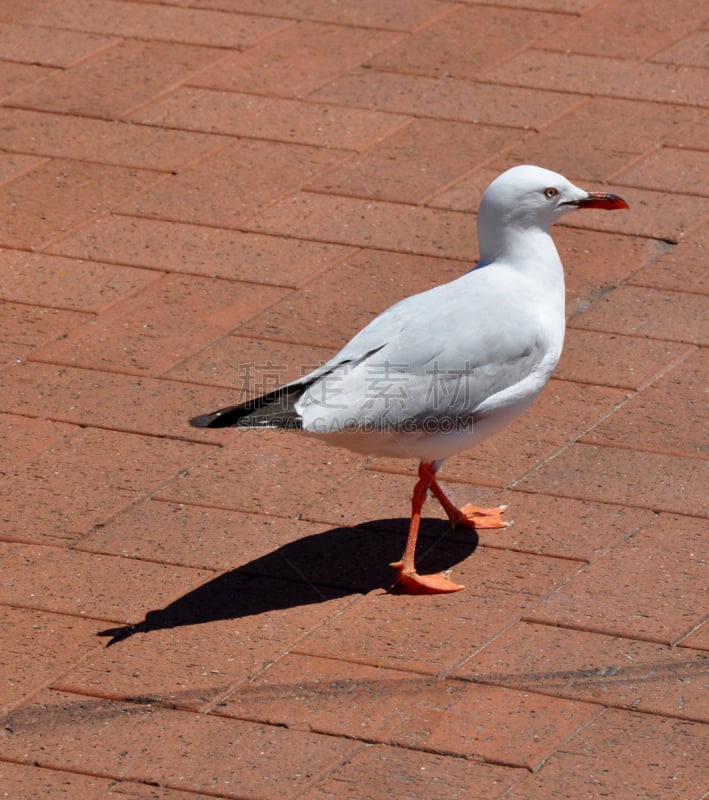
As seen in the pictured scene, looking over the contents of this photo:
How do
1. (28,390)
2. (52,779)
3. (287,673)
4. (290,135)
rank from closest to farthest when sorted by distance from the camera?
(52,779) < (287,673) < (28,390) < (290,135)

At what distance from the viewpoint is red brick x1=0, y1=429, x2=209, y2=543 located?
5.88 metres

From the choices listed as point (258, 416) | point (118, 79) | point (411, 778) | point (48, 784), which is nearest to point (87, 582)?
point (258, 416)

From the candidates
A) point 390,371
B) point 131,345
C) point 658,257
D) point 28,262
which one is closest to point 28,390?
point 131,345

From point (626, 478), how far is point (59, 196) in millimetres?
3688

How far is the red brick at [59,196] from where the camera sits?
26.1 ft

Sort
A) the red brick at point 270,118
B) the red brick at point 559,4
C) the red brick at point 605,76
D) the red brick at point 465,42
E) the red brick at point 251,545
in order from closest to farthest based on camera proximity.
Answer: the red brick at point 251,545, the red brick at point 270,118, the red brick at point 605,76, the red brick at point 465,42, the red brick at point 559,4

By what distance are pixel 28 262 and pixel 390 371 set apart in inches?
119

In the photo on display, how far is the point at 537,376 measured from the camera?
5.44m

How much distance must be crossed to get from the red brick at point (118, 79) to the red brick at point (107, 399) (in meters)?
2.67

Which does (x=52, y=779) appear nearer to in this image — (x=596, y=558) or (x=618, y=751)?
(x=618, y=751)

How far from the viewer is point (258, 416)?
17.0 ft

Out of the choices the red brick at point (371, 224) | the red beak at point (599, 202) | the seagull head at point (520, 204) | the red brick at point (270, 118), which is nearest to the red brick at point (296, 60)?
the red brick at point (270, 118)

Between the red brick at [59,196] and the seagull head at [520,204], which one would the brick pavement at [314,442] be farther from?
the seagull head at [520,204]

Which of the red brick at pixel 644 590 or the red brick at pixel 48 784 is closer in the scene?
the red brick at pixel 48 784
